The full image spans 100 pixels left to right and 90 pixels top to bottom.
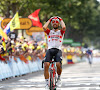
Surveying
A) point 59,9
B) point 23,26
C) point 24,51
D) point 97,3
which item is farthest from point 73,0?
point 97,3

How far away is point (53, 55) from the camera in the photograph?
35.8ft

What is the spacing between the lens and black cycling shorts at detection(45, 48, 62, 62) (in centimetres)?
1080

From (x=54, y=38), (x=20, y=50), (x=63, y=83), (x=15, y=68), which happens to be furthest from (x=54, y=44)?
(x=20, y=50)

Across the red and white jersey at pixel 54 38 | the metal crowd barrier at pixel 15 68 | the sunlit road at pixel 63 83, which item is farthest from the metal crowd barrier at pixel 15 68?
the red and white jersey at pixel 54 38

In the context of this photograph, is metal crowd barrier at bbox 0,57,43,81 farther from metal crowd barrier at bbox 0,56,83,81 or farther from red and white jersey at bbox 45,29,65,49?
red and white jersey at bbox 45,29,65,49

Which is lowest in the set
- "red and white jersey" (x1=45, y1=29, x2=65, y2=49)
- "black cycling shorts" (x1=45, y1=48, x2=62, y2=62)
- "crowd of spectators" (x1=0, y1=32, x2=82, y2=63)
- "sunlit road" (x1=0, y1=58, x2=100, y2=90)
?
"sunlit road" (x1=0, y1=58, x2=100, y2=90)

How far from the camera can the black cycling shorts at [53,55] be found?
10.8 metres

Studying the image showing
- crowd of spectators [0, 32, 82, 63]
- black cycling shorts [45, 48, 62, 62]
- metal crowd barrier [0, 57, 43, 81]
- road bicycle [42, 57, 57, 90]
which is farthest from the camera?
crowd of spectators [0, 32, 82, 63]

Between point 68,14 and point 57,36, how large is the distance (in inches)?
1045

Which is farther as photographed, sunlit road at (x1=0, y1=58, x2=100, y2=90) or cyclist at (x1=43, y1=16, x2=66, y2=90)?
sunlit road at (x1=0, y1=58, x2=100, y2=90)

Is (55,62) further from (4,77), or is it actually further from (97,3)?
(97,3)

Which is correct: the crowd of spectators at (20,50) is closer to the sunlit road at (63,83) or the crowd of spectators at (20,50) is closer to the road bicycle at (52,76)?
the sunlit road at (63,83)


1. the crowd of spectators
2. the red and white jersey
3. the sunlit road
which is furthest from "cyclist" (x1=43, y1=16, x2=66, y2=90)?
the crowd of spectators

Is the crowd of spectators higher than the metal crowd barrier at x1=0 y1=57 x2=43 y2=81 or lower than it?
higher
